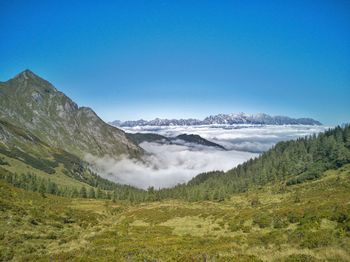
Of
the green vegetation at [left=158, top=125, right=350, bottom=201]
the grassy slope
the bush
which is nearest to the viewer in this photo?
the grassy slope

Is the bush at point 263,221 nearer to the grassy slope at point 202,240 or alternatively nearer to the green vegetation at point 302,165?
the grassy slope at point 202,240

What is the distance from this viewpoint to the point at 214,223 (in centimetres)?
3778

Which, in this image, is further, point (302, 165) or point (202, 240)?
point (302, 165)

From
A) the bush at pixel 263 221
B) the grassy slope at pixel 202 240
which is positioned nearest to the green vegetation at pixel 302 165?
the bush at pixel 263 221

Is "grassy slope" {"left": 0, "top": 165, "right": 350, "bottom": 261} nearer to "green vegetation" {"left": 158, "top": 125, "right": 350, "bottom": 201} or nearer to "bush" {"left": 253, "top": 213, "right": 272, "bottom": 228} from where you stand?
"bush" {"left": 253, "top": 213, "right": 272, "bottom": 228}

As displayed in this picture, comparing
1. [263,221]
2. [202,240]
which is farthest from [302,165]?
[202,240]

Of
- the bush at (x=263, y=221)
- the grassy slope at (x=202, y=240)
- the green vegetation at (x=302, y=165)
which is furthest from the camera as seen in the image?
Result: the green vegetation at (x=302, y=165)

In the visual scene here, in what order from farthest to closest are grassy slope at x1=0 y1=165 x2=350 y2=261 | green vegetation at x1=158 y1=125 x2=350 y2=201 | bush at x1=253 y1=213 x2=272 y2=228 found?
green vegetation at x1=158 y1=125 x2=350 y2=201 < bush at x1=253 y1=213 x2=272 y2=228 < grassy slope at x1=0 y1=165 x2=350 y2=261

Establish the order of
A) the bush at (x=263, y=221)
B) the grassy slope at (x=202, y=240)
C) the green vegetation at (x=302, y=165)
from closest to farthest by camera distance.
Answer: the grassy slope at (x=202, y=240) < the bush at (x=263, y=221) < the green vegetation at (x=302, y=165)

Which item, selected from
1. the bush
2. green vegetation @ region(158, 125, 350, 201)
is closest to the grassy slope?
the bush

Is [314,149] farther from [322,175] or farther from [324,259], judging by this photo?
[324,259]

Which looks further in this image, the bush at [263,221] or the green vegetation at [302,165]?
the green vegetation at [302,165]

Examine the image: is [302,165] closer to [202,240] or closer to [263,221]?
[263,221]

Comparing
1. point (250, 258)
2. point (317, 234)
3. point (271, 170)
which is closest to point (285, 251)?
point (250, 258)
